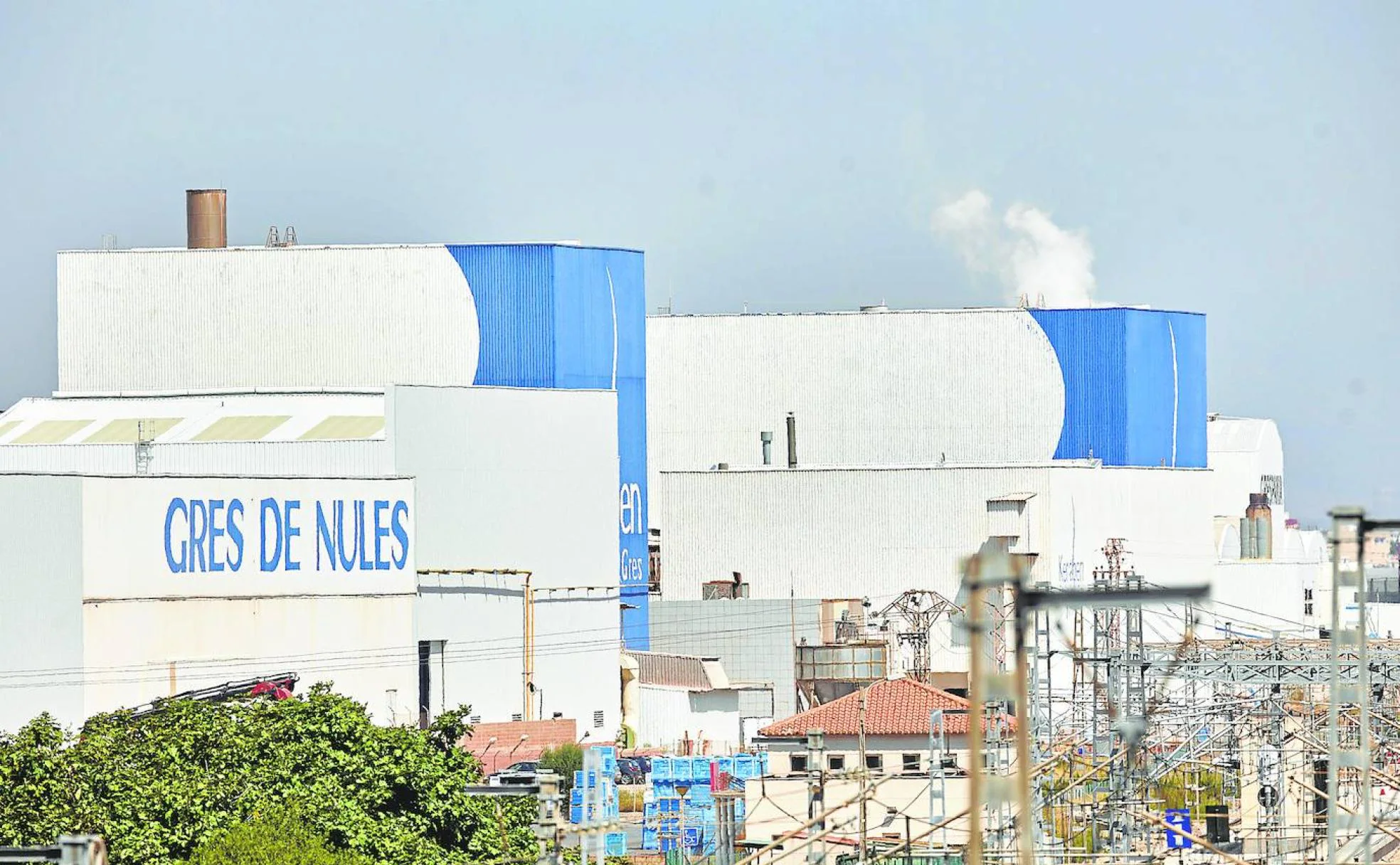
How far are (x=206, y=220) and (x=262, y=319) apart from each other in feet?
15.0

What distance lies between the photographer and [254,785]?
3350 cm

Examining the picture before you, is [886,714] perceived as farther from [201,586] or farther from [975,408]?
[975,408]

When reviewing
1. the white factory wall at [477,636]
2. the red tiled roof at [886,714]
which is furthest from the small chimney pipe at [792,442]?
the red tiled roof at [886,714]

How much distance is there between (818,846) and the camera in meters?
38.9

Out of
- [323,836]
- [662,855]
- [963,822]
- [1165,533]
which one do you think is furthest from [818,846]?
[1165,533]

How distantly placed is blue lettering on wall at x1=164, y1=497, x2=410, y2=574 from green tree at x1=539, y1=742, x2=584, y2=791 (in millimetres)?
A: 5608

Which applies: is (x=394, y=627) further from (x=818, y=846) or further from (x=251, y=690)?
(x=818, y=846)

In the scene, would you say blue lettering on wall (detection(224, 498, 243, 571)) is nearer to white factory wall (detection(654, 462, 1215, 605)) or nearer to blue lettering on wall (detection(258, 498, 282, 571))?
blue lettering on wall (detection(258, 498, 282, 571))

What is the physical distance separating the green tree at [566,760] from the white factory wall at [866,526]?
Result: 2143cm

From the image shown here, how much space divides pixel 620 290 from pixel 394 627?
66.6 feet

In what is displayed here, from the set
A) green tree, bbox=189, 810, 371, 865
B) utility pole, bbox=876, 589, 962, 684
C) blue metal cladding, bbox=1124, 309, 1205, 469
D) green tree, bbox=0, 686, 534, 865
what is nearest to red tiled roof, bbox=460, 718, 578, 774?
utility pole, bbox=876, 589, 962, 684

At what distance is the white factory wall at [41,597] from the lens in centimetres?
4409

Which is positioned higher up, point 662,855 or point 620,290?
point 620,290

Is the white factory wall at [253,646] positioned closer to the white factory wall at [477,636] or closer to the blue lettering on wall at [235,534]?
the blue lettering on wall at [235,534]
